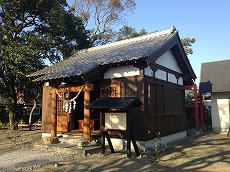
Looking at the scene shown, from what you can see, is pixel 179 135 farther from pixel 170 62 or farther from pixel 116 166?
pixel 116 166

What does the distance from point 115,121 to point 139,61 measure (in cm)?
290

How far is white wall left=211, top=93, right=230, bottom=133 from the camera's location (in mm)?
17078

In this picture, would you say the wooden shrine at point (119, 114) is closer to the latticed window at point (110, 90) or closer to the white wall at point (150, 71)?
the latticed window at point (110, 90)

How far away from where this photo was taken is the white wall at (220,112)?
672 inches

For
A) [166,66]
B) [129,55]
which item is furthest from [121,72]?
[166,66]

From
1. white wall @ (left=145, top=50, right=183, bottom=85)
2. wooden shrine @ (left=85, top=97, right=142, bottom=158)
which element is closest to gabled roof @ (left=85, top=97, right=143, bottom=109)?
wooden shrine @ (left=85, top=97, right=142, bottom=158)

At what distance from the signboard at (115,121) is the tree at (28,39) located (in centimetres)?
1008

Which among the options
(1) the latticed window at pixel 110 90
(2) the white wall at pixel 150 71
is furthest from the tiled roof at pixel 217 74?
(1) the latticed window at pixel 110 90

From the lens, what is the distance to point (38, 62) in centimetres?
1762

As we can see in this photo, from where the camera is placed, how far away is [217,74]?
18.8 m

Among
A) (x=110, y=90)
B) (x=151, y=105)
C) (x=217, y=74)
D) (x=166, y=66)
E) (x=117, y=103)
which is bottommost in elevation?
(x=151, y=105)

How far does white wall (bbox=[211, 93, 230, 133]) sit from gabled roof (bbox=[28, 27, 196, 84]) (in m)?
4.27

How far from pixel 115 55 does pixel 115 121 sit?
3.81 metres

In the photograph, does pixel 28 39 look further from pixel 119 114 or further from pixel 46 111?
pixel 119 114
